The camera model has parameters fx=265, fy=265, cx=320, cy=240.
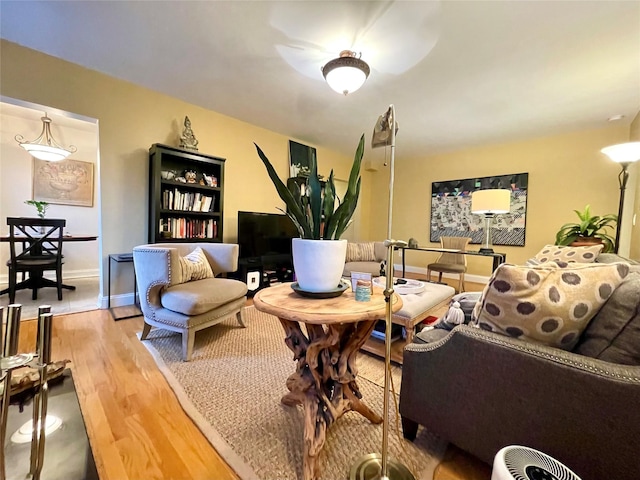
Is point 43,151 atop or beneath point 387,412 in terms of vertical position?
atop

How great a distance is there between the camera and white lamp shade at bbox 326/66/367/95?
209 centimetres

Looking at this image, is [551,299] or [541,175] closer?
[551,299]

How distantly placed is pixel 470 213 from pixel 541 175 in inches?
43.2

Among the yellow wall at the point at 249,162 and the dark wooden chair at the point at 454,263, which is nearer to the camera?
the yellow wall at the point at 249,162

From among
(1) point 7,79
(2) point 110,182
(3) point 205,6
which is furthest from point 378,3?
(1) point 7,79

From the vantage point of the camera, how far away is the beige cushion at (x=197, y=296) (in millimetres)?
1792

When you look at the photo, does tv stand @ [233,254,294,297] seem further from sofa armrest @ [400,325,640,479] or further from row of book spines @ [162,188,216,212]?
sofa armrest @ [400,325,640,479]

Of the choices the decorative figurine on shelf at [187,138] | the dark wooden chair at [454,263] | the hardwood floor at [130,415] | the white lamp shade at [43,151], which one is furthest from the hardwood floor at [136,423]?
the dark wooden chair at [454,263]

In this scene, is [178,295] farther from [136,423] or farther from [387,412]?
[387,412]

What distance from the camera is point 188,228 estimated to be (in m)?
3.16

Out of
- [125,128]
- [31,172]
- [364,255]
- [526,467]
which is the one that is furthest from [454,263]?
[31,172]

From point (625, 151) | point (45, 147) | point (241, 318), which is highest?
point (45, 147)

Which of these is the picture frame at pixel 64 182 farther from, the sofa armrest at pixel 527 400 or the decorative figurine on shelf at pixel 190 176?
the sofa armrest at pixel 527 400

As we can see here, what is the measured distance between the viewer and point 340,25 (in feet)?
6.24
